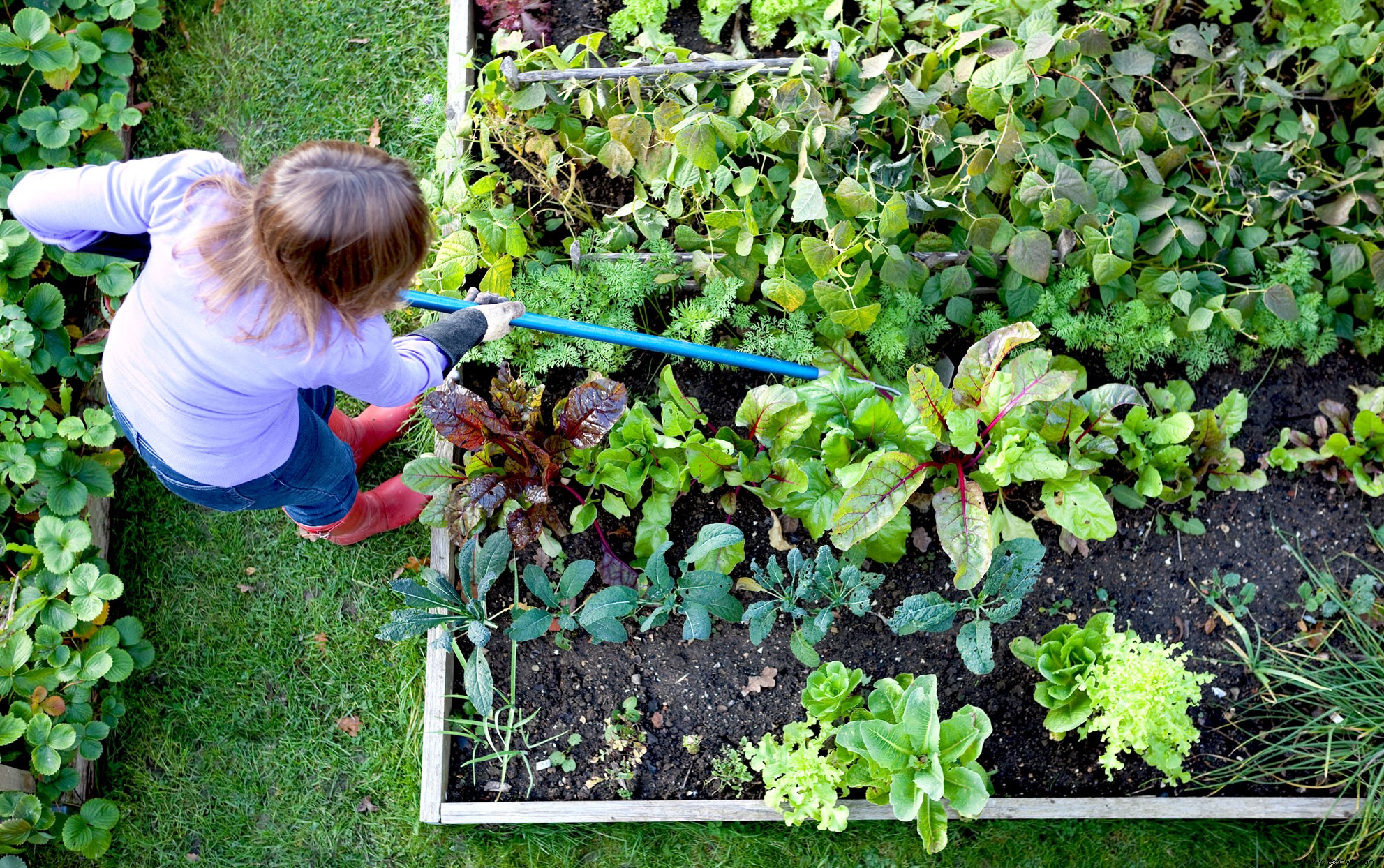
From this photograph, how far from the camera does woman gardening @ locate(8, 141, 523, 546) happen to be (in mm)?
1615

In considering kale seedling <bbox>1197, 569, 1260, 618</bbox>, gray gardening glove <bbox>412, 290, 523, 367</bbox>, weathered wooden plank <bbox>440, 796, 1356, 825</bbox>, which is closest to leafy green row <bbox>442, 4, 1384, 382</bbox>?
gray gardening glove <bbox>412, 290, 523, 367</bbox>

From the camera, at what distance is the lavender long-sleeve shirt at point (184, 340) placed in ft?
5.99

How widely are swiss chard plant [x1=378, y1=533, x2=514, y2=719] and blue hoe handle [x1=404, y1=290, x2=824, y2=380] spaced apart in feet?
2.13

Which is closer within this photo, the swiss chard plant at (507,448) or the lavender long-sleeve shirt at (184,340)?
the lavender long-sleeve shirt at (184,340)

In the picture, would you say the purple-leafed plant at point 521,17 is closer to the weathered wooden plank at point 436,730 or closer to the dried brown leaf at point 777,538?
the weathered wooden plank at point 436,730

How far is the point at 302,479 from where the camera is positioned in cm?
244

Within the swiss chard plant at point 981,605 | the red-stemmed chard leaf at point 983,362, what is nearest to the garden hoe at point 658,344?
the red-stemmed chard leaf at point 983,362

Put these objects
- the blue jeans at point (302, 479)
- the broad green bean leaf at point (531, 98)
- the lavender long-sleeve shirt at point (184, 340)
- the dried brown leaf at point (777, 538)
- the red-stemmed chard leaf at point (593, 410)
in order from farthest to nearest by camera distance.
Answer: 1. the dried brown leaf at point (777, 538)
2. the broad green bean leaf at point (531, 98)
3. the red-stemmed chard leaf at point (593, 410)
4. the blue jeans at point (302, 479)
5. the lavender long-sleeve shirt at point (184, 340)

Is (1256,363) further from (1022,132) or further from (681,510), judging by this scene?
(681,510)

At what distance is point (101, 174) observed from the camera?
1920mm

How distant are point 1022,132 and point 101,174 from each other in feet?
8.15

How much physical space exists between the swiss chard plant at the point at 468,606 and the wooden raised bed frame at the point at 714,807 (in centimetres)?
11

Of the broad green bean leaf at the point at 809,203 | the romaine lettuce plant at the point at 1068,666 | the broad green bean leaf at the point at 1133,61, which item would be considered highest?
the broad green bean leaf at the point at 1133,61

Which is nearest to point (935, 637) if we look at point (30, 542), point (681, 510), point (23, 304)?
point (681, 510)
